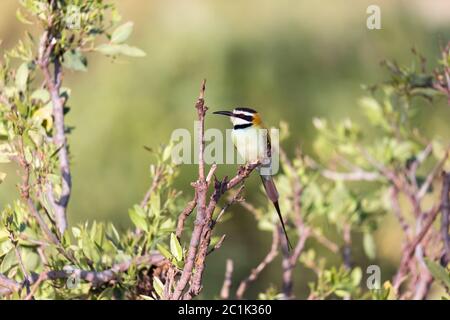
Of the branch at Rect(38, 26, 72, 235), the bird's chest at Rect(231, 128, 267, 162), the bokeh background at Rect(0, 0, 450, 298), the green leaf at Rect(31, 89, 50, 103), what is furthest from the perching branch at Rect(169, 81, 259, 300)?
the bokeh background at Rect(0, 0, 450, 298)

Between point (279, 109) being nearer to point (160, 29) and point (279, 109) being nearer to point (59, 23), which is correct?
point (160, 29)

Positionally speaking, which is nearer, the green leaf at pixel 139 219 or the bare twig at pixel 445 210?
the green leaf at pixel 139 219

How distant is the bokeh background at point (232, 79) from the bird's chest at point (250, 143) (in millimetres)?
448

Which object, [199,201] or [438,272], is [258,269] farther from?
[199,201]

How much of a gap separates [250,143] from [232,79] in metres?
0.86

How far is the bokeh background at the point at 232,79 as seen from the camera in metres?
3.74

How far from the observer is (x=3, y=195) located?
123 inches

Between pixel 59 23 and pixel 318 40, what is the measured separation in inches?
80.5

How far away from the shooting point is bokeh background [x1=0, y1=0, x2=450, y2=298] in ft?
12.3

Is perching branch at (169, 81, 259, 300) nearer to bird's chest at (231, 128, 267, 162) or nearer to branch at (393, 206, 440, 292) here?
branch at (393, 206, 440, 292)

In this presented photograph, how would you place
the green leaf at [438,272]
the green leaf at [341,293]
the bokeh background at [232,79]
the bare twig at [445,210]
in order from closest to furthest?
1. the green leaf at [438,272]
2. the bare twig at [445,210]
3. the green leaf at [341,293]
4. the bokeh background at [232,79]

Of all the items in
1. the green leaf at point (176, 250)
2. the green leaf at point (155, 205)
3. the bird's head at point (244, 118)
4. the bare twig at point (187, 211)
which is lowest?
the green leaf at point (176, 250)

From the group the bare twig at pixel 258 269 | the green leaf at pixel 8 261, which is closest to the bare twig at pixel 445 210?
the bare twig at pixel 258 269

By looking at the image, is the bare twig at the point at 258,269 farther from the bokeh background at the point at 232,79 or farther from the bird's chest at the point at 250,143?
the bokeh background at the point at 232,79
